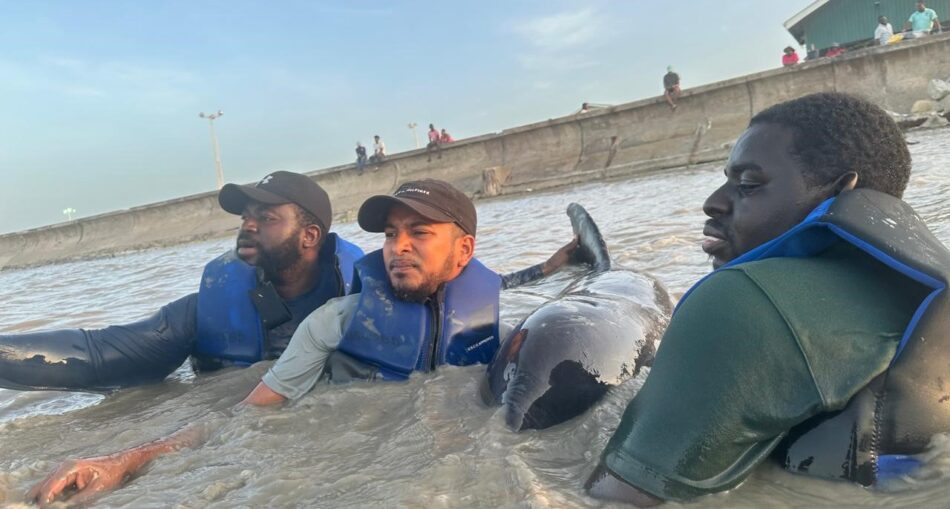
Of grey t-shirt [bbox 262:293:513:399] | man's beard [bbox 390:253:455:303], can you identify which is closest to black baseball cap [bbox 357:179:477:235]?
man's beard [bbox 390:253:455:303]

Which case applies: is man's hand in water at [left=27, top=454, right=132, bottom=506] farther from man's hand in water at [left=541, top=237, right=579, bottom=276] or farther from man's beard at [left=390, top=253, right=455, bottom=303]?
man's hand in water at [left=541, top=237, right=579, bottom=276]

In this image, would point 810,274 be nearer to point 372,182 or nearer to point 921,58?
point 921,58

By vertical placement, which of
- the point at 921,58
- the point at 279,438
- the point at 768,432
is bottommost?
the point at 279,438

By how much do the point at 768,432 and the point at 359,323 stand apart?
6.77ft

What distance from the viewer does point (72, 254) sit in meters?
23.9

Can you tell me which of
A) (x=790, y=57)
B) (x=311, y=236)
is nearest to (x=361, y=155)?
(x=790, y=57)

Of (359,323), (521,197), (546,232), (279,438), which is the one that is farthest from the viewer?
(521,197)

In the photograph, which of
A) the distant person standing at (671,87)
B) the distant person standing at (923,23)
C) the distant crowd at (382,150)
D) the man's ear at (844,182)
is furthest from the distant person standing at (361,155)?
the man's ear at (844,182)

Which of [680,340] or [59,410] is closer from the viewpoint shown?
[680,340]

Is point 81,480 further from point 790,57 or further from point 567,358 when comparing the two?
point 790,57

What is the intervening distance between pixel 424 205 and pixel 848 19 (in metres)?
27.7

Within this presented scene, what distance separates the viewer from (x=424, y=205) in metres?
3.09

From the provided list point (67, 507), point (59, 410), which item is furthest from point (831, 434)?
point (59, 410)

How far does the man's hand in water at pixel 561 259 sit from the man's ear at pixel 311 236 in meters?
1.71
